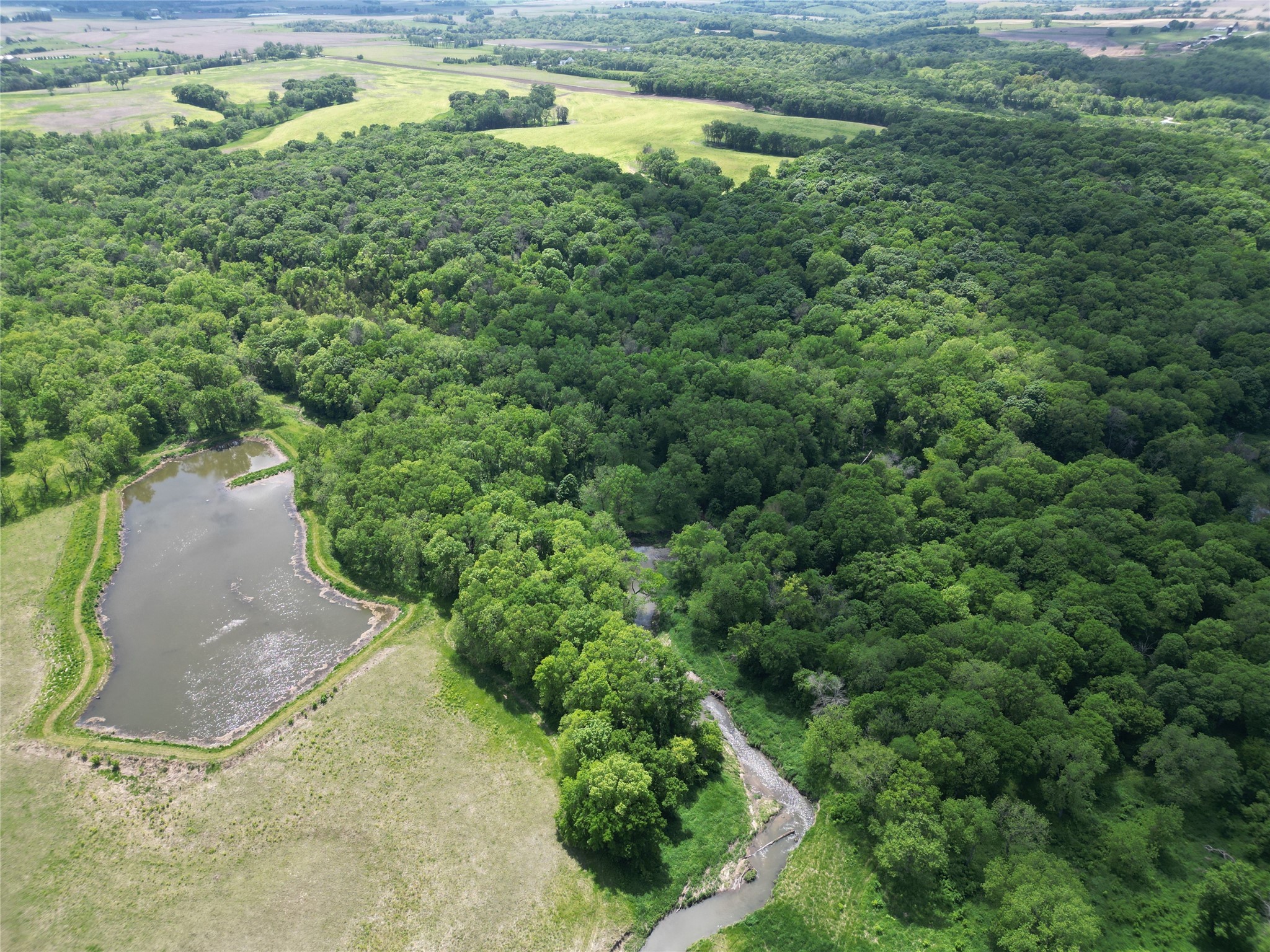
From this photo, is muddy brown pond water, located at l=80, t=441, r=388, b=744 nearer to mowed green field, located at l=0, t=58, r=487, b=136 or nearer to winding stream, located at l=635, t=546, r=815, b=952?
winding stream, located at l=635, t=546, r=815, b=952

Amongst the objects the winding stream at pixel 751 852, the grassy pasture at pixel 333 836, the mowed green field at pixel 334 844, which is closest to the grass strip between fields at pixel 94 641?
the grassy pasture at pixel 333 836

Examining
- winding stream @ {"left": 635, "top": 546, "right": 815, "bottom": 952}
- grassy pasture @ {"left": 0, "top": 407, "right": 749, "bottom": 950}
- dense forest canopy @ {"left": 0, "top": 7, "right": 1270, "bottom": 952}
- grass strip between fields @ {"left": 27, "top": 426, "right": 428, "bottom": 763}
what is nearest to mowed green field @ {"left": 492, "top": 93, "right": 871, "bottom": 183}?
dense forest canopy @ {"left": 0, "top": 7, "right": 1270, "bottom": 952}

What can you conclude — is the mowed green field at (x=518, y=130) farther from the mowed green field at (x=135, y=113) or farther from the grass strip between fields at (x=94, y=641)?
the grass strip between fields at (x=94, y=641)

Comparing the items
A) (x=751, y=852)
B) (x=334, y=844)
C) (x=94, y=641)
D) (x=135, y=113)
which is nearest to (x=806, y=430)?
(x=751, y=852)

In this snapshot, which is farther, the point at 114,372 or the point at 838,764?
the point at 114,372

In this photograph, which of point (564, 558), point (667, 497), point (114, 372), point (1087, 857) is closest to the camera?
point (1087, 857)

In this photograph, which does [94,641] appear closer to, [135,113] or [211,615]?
[211,615]

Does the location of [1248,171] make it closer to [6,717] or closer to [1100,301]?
[1100,301]

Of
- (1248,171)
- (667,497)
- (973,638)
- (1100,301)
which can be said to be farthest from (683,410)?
(1248,171)
